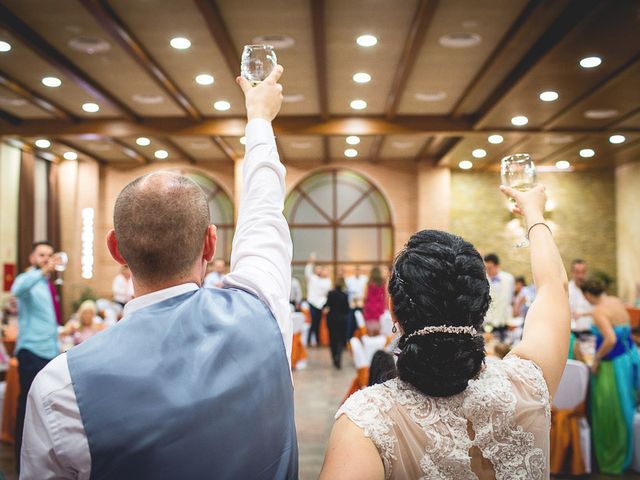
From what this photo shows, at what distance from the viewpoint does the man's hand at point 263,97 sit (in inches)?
52.0

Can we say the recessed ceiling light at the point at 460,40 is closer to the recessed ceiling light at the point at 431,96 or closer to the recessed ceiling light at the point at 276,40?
the recessed ceiling light at the point at 276,40

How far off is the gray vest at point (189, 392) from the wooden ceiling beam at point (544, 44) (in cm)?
552

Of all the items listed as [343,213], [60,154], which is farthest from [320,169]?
[60,154]

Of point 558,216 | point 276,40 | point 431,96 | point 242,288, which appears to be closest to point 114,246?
point 242,288

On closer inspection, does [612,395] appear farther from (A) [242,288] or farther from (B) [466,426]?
(A) [242,288]

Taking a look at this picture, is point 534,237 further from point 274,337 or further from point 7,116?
point 7,116

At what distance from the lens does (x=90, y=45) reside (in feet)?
22.9

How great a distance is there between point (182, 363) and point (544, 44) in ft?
22.1

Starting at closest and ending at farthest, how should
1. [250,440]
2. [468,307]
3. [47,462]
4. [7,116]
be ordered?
1. [47,462]
2. [250,440]
3. [468,307]
4. [7,116]

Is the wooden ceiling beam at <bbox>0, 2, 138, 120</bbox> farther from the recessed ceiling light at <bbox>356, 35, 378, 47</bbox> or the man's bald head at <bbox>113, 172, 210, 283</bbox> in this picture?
the man's bald head at <bbox>113, 172, 210, 283</bbox>

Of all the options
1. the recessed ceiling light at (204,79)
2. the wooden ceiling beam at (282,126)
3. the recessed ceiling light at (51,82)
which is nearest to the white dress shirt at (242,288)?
the recessed ceiling light at (204,79)

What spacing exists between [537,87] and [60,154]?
9.62 m

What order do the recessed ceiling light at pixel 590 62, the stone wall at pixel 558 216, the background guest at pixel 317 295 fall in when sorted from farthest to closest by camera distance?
the stone wall at pixel 558 216 → the background guest at pixel 317 295 → the recessed ceiling light at pixel 590 62

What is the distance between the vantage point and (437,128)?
33.7ft
